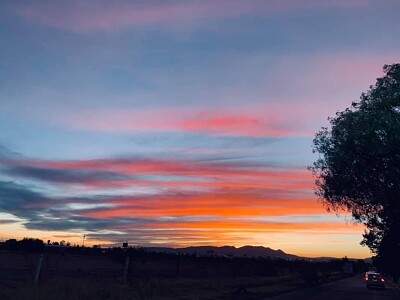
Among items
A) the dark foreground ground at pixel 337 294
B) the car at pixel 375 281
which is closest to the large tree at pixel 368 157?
the dark foreground ground at pixel 337 294

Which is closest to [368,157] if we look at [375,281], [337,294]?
[337,294]

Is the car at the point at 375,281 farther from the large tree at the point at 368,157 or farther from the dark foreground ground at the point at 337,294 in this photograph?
the large tree at the point at 368,157

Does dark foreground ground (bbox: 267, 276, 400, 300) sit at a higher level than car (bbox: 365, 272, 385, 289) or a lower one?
lower

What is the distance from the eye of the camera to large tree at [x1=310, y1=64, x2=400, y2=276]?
24.1 metres

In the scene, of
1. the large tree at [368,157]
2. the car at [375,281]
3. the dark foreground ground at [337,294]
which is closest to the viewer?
the large tree at [368,157]

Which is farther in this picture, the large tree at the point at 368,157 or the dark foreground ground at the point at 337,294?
the dark foreground ground at the point at 337,294

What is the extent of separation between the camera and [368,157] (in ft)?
86.9

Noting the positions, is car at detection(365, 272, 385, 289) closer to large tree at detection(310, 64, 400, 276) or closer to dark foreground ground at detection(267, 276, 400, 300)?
dark foreground ground at detection(267, 276, 400, 300)

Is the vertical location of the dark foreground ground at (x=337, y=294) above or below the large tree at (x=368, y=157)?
below

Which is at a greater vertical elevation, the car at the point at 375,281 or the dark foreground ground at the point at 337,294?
the car at the point at 375,281

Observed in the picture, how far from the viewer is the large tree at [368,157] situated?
24094 millimetres

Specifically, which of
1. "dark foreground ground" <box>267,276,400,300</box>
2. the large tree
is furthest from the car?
the large tree

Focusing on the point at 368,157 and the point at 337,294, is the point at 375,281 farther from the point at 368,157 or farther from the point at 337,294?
the point at 368,157

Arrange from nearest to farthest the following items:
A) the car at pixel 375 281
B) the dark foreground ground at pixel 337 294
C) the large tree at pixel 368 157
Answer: the large tree at pixel 368 157
the dark foreground ground at pixel 337 294
the car at pixel 375 281
